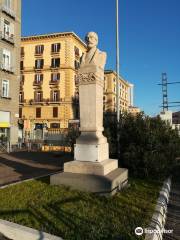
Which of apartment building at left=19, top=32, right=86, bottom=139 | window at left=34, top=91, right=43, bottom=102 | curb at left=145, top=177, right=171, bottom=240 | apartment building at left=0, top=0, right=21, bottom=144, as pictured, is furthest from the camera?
window at left=34, top=91, right=43, bottom=102

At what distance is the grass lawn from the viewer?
488 centimetres

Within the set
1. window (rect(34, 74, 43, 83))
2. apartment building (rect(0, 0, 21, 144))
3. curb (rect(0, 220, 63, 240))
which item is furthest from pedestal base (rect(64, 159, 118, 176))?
window (rect(34, 74, 43, 83))

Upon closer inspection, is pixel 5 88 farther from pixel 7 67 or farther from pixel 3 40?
pixel 3 40

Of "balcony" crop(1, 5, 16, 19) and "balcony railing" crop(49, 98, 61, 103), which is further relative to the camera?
"balcony railing" crop(49, 98, 61, 103)

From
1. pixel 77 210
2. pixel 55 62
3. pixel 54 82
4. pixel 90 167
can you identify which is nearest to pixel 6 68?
pixel 90 167

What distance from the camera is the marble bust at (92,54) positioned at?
886cm

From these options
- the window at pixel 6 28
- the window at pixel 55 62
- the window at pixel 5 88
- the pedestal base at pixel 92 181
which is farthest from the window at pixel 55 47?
the pedestal base at pixel 92 181

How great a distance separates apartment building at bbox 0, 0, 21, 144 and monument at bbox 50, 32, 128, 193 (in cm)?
2156

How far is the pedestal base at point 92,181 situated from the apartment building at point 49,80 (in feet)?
152

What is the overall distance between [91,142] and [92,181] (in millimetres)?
1332

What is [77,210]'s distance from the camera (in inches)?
233

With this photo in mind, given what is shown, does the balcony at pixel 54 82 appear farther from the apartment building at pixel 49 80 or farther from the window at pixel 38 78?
the window at pixel 38 78

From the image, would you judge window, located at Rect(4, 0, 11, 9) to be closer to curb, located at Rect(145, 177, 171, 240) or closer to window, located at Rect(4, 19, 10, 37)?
window, located at Rect(4, 19, 10, 37)

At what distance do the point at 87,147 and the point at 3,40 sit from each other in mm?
24630
